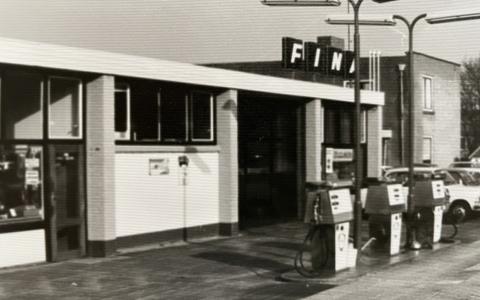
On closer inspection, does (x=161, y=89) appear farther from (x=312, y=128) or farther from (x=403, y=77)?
(x=403, y=77)

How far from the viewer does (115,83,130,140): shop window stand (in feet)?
47.9

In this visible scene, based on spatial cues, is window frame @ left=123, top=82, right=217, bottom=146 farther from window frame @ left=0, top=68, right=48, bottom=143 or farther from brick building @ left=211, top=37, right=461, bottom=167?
brick building @ left=211, top=37, right=461, bottom=167

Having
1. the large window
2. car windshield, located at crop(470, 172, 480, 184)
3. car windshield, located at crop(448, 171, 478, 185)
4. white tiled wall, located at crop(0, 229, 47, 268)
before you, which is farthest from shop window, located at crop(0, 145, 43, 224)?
car windshield, located at crop(470, 172, 480, 184)

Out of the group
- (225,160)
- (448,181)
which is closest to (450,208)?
(448,181)

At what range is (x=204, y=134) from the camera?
672 inches

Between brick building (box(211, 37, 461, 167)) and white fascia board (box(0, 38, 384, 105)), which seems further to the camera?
brick building (box(211, 37, 461, 167))

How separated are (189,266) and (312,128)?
9.46 m

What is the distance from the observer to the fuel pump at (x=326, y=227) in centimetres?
1121

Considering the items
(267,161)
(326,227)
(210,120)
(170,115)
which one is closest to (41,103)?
(170,115)

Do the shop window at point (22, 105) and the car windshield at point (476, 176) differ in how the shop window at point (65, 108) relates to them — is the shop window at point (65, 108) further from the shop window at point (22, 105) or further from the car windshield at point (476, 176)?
the car windshield at point (476, 176)

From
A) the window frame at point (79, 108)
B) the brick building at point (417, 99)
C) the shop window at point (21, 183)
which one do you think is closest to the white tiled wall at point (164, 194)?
the window frame at point (79, 108)

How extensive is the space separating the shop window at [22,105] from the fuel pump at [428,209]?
25.7 feet

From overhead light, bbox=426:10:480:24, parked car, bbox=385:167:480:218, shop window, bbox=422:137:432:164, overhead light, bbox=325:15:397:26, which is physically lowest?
parked car, bbox=385:167:480:218

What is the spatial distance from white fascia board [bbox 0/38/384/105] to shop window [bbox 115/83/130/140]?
52cm
